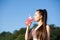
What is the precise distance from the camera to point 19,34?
180 centimetres

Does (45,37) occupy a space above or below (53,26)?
below

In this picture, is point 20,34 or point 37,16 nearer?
point 37,16

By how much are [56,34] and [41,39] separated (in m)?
0.92

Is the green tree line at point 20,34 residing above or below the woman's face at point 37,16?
below

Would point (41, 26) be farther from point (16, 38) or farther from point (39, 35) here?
point (16, 38)

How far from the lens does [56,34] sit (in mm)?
1862

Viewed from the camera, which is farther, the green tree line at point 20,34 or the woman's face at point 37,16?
the green tree line at point 20,34

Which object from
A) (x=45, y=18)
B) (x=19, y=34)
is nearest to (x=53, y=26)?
(x=19, y=34)

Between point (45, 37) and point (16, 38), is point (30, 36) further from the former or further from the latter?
point (16, 38)

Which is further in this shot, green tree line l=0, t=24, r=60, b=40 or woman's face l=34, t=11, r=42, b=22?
green tree line l=0, t=24, r=60, b=40

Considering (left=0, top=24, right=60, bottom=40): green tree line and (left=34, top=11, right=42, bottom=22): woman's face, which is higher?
(left=34, top=11, right=42, bottom=22): woman's face

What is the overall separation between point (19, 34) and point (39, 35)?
84 centimetres

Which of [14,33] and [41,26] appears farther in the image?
[14,33]

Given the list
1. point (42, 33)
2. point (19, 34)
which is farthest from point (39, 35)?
point (19, 34)
